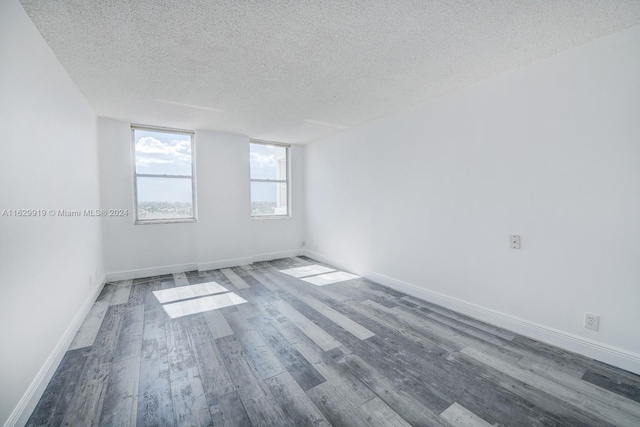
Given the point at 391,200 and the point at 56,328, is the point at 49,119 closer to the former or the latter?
the point at 56,328

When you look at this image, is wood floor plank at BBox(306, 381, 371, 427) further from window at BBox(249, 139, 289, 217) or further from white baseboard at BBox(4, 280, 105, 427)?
window at BBox(249, 139, 289, 217)

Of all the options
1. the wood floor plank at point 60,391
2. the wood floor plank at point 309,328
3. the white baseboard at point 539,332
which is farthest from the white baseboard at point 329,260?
the wood floor plank at point 60,391

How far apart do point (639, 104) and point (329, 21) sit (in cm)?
225

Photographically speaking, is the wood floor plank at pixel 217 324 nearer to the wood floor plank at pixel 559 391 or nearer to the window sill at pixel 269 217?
the wood floor plank at pixel 559 391

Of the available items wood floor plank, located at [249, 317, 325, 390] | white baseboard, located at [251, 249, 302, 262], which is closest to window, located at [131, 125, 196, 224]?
white baseboard, located at [251, 249, 302, 262]

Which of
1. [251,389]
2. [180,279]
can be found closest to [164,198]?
A: [180,279]

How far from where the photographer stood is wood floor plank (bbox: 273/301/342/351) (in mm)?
2371

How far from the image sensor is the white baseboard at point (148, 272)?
4.11m

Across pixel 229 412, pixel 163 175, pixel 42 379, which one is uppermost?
pixel 163 175

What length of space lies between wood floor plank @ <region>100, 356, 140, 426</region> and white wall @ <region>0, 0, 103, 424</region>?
0.39 m

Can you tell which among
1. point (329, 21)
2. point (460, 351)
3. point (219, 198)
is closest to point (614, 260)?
point (460, 351)

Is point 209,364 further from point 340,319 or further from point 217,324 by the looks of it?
point 340,319

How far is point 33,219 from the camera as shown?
5.88ft

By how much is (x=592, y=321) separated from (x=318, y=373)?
221 centimetres
